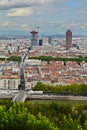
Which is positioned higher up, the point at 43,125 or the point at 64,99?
the point at 43,125

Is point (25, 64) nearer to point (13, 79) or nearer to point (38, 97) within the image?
point (13, 79)

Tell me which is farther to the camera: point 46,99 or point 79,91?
point 79,91

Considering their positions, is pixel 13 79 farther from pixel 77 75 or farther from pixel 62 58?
pixel 62 58

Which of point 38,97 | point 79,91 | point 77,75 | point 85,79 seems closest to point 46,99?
point 38,97

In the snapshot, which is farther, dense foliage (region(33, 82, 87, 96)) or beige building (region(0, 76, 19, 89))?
beige building (region(0, 76, 19, 89))

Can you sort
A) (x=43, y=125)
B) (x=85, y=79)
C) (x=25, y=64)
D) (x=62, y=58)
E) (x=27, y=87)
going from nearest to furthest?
(x=43, y=125) < (x=27, y=87) < (x=85, y=79) < (x=25, y=64) < (x=62, y=58)

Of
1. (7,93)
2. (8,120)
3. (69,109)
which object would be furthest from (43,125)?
(7,93)

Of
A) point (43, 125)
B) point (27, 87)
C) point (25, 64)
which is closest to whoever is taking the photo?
point (43, 125)

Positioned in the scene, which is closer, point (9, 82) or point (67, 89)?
point (67, 89)

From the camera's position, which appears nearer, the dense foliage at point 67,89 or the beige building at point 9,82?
the dense foliage at point 67,89
